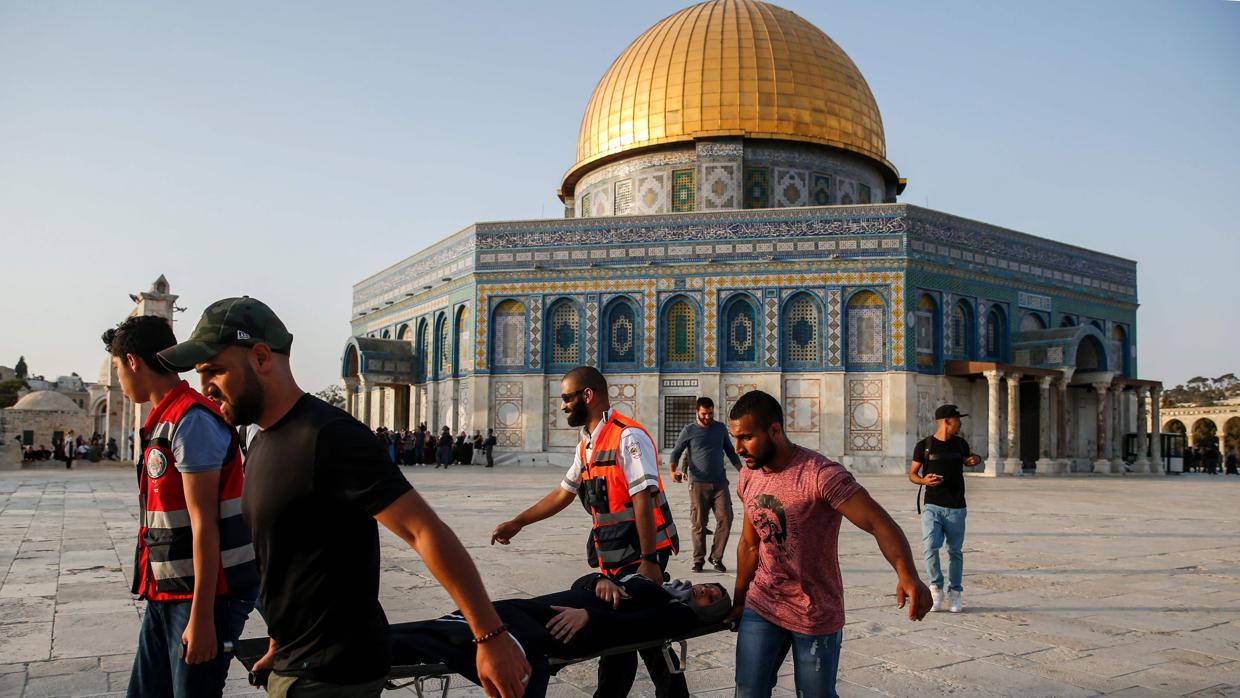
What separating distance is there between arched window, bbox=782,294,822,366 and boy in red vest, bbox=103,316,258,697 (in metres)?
24.6

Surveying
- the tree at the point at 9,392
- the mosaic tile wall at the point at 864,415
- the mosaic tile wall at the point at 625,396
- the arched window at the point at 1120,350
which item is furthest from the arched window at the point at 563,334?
the tree at the point at 9,392

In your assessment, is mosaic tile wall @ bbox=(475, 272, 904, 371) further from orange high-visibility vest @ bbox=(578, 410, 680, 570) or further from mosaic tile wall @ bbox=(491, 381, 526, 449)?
orange high-visibility vest @ bbox=(578, 410, 680, 570)

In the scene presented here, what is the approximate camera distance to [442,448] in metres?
28.0

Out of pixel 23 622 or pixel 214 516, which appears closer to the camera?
pixel 214 516

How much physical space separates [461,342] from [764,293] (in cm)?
925

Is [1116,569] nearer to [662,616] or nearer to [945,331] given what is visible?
[662,616]

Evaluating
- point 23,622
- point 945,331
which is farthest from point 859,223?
point 23,622

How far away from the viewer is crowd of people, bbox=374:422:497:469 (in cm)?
2798

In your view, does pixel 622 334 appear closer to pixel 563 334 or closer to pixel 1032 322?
pixel 563 334

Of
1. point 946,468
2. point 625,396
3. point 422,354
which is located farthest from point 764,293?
point 946,468

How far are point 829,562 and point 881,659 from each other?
2186 millimetres

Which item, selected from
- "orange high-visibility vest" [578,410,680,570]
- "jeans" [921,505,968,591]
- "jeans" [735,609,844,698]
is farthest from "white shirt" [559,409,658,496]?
"jeans" [921,505,968,591]

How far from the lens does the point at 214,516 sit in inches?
121

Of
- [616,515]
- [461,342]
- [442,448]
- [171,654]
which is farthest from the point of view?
[461,342]
